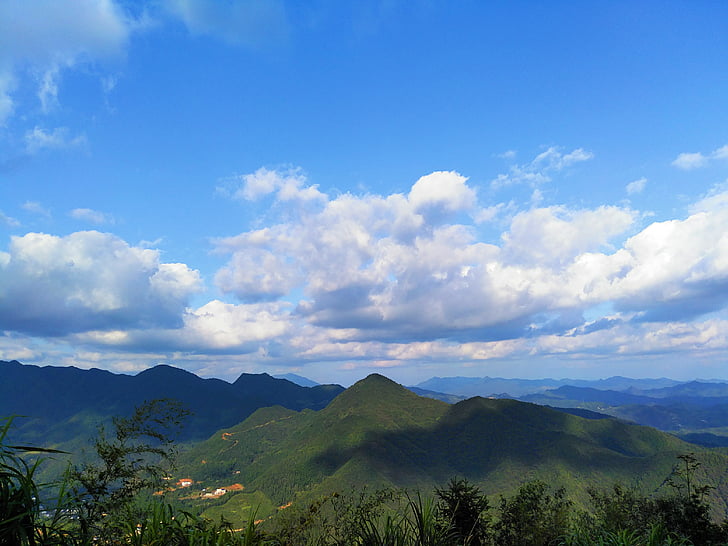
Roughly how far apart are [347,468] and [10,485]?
696 feet

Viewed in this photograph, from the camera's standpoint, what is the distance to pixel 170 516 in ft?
23.1

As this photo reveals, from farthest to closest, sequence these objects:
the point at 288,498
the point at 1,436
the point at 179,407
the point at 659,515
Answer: the point at 288,498 → the point at 659,515 → the point at 179,407 → the point at 1,436

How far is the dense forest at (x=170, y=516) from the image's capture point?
501cm

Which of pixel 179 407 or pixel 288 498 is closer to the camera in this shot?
pixel 179 407

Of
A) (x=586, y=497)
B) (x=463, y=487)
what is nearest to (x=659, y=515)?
(x=463, y=487)

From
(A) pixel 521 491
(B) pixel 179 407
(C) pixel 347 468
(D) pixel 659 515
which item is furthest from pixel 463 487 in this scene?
(C) pixel 347 468

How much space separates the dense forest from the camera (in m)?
5.01

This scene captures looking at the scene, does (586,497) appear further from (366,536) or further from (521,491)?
(366,536)

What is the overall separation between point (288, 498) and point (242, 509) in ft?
96.7

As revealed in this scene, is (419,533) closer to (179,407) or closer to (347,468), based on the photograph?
(179,407)

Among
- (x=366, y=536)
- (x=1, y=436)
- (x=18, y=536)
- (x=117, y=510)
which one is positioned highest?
(x=1, y=436)

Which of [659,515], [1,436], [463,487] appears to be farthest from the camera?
[659,515]

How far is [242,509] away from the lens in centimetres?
16525

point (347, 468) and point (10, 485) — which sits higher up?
point (10, 485)
